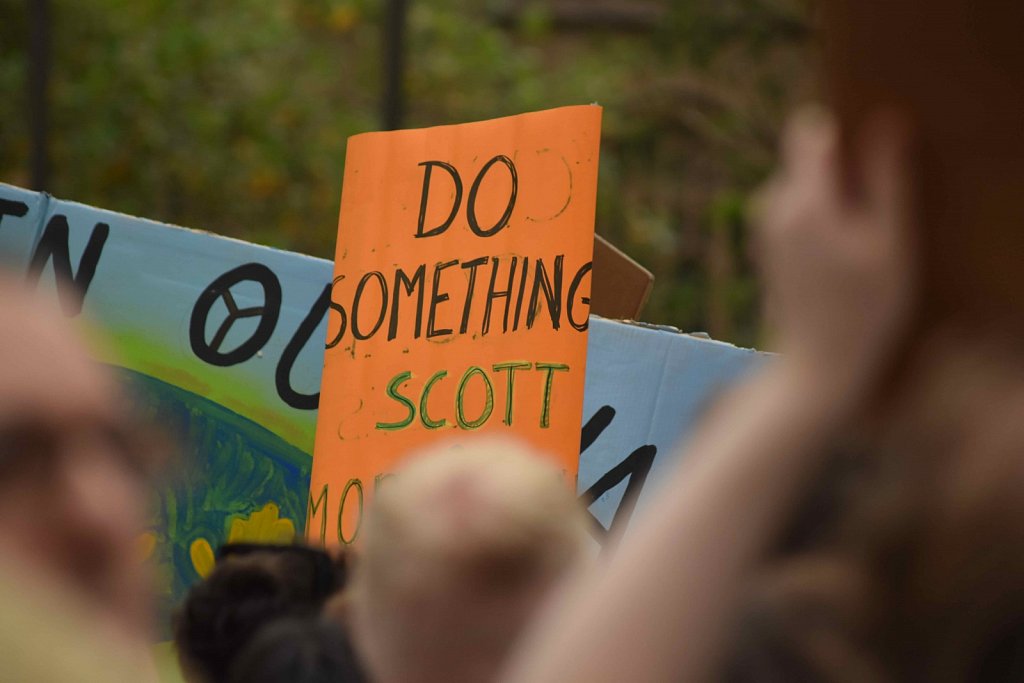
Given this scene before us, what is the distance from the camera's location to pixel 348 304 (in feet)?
9.44

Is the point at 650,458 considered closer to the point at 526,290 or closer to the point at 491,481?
the point at 526,290

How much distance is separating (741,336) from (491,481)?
929 centimetres

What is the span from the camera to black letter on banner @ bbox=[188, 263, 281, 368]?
3.31 m

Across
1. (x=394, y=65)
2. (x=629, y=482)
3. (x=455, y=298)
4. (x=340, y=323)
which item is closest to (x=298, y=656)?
Answer: (x=455, y=298)

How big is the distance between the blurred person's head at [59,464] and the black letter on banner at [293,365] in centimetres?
250

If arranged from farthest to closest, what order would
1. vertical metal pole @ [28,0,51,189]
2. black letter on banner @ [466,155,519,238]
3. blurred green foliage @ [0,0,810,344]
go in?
blurred green foliage @ [0,0,810,344] < vertical metal pole @ [28,0,51,189] < black letter on banner @ [466,155,519,238]

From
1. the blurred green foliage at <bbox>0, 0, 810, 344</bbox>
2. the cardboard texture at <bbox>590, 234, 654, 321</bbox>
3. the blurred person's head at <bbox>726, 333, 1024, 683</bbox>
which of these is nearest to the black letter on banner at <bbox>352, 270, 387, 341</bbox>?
the cardboard texture at <bbox>590, 234, 654, 321</bbox>

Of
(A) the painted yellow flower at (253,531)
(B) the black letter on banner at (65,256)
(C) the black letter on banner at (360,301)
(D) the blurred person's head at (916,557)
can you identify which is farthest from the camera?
(B) the black letter on banner at (65,256)

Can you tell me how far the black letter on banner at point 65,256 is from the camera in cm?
341

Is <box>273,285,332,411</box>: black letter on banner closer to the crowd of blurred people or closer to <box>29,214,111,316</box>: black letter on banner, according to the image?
<box>29,214,111,316</box>: black letter on banner

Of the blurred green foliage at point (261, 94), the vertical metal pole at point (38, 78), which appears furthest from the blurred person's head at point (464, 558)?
the blurred green foliage at point (261, 94)

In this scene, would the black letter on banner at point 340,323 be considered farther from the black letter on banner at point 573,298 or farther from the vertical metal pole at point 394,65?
the vertical metal pole at point 394,65

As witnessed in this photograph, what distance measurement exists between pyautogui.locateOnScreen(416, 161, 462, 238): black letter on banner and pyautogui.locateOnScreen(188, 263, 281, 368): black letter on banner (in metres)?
0.57

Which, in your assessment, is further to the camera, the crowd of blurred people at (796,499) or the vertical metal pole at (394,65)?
the vertical metal pole at (394,65)
